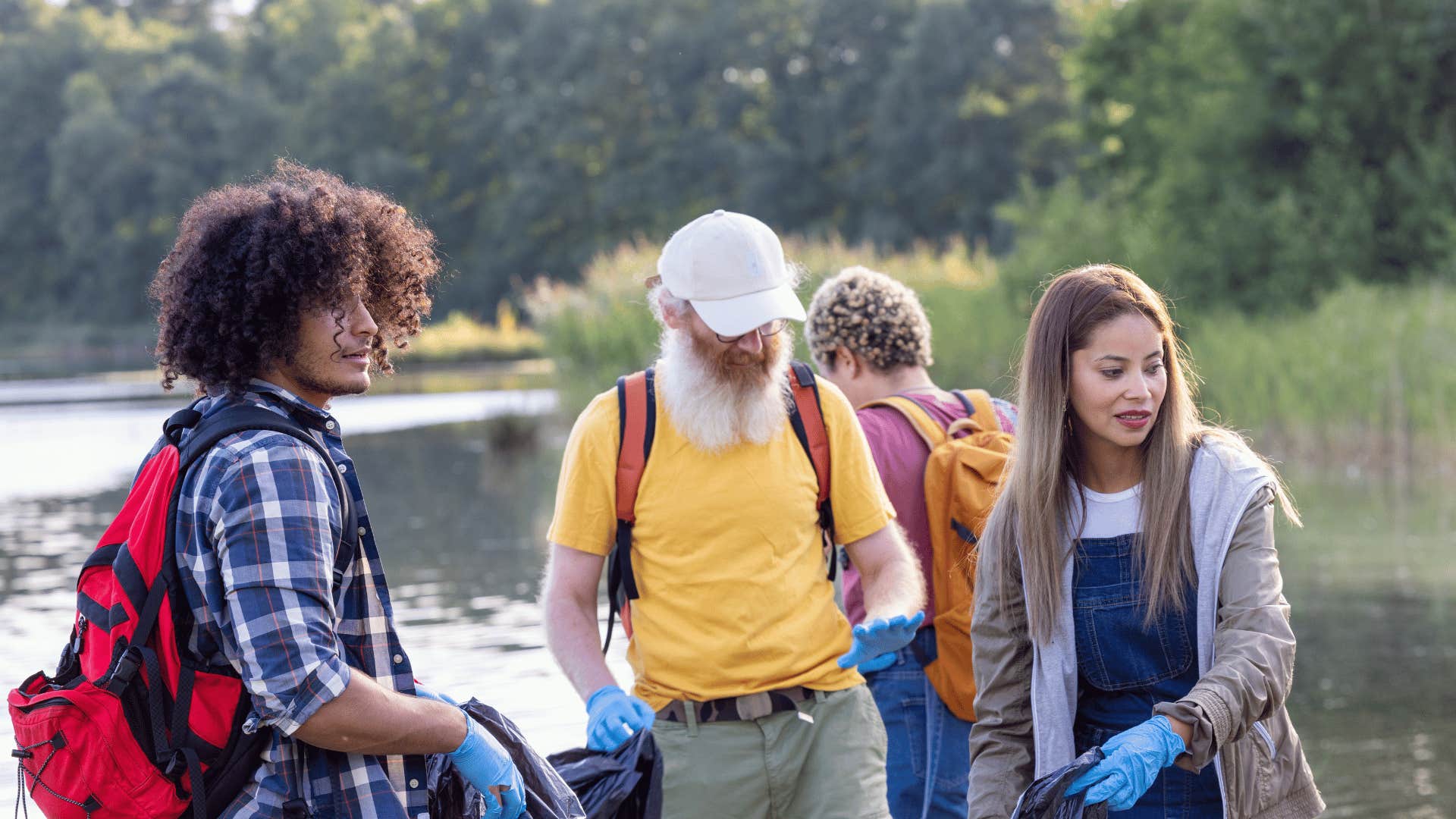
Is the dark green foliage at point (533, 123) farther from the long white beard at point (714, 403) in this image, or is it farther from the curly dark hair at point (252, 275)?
the curly dark hair at point (252, 275)

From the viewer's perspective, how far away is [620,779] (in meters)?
3.31

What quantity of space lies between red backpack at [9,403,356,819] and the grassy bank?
10231 mm

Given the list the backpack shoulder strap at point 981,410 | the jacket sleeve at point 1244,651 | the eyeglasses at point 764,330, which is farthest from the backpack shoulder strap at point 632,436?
the jacket sleeve at point 1244,651

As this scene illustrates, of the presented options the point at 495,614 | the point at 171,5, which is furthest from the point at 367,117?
the point at 495,614

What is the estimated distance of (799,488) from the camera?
3.41 metres

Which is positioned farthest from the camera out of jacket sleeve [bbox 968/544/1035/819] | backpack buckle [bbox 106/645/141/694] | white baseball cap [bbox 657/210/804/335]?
white baseball cap [bbox 657/210/804/335]

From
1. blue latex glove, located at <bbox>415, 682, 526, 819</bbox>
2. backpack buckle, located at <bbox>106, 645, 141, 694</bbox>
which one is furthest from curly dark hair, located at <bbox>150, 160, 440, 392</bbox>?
blue latex glove, located at <bbox>415, 682, 526, 819</bbox>

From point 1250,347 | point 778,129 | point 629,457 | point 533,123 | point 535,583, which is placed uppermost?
point 533,123

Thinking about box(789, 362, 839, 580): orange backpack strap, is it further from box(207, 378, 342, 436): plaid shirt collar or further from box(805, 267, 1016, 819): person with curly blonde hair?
box(207, 378, 342, 436): plaid shirt collar

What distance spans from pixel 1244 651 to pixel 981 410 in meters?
1.70

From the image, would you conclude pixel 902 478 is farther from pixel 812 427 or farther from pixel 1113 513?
pixel 1113 513

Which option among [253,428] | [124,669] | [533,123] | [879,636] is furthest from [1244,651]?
[533,123]

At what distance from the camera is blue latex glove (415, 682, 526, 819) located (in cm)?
242

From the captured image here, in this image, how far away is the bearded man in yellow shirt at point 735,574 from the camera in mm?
3320
